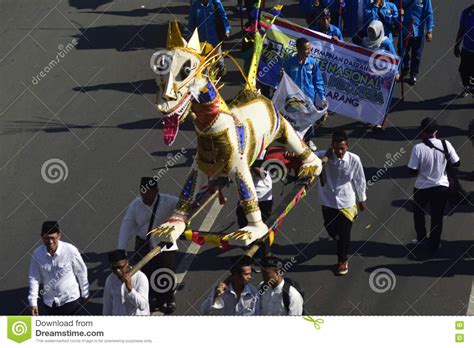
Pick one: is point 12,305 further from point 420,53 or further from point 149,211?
point 420,53

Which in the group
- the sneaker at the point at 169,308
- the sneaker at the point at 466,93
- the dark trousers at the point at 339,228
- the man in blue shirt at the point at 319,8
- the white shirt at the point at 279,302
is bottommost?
the sneaker at the point at 169,308

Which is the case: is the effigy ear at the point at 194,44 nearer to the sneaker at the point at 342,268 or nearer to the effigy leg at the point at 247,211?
the effigy leg at the point at 247,211

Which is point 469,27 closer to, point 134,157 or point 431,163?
point 431,163

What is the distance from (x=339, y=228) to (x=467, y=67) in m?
5.05

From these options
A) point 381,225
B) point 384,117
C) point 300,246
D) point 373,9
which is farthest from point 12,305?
point 373,9

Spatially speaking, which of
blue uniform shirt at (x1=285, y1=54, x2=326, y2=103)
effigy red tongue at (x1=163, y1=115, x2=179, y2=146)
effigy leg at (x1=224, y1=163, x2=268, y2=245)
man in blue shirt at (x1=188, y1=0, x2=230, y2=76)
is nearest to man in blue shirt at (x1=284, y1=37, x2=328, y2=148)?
blue uniform shirt at (x1=285, y1=54, x2=326, y2=103)

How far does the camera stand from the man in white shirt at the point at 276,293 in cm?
1242

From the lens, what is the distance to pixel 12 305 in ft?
48.4

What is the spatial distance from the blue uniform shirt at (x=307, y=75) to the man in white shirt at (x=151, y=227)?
341cm

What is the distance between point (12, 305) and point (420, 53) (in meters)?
7.89

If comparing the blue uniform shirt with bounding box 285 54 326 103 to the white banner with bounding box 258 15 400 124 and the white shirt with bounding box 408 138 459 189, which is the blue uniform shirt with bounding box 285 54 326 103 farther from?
the white shirt with bounding box 408 138 459 189

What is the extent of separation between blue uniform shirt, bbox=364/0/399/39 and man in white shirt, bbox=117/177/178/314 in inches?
239

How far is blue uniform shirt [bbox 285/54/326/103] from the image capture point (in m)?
16.6

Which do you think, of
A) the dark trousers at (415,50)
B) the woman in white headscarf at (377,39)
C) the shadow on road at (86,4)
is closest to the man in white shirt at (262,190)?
the woman in white headscarf at (377,39)
